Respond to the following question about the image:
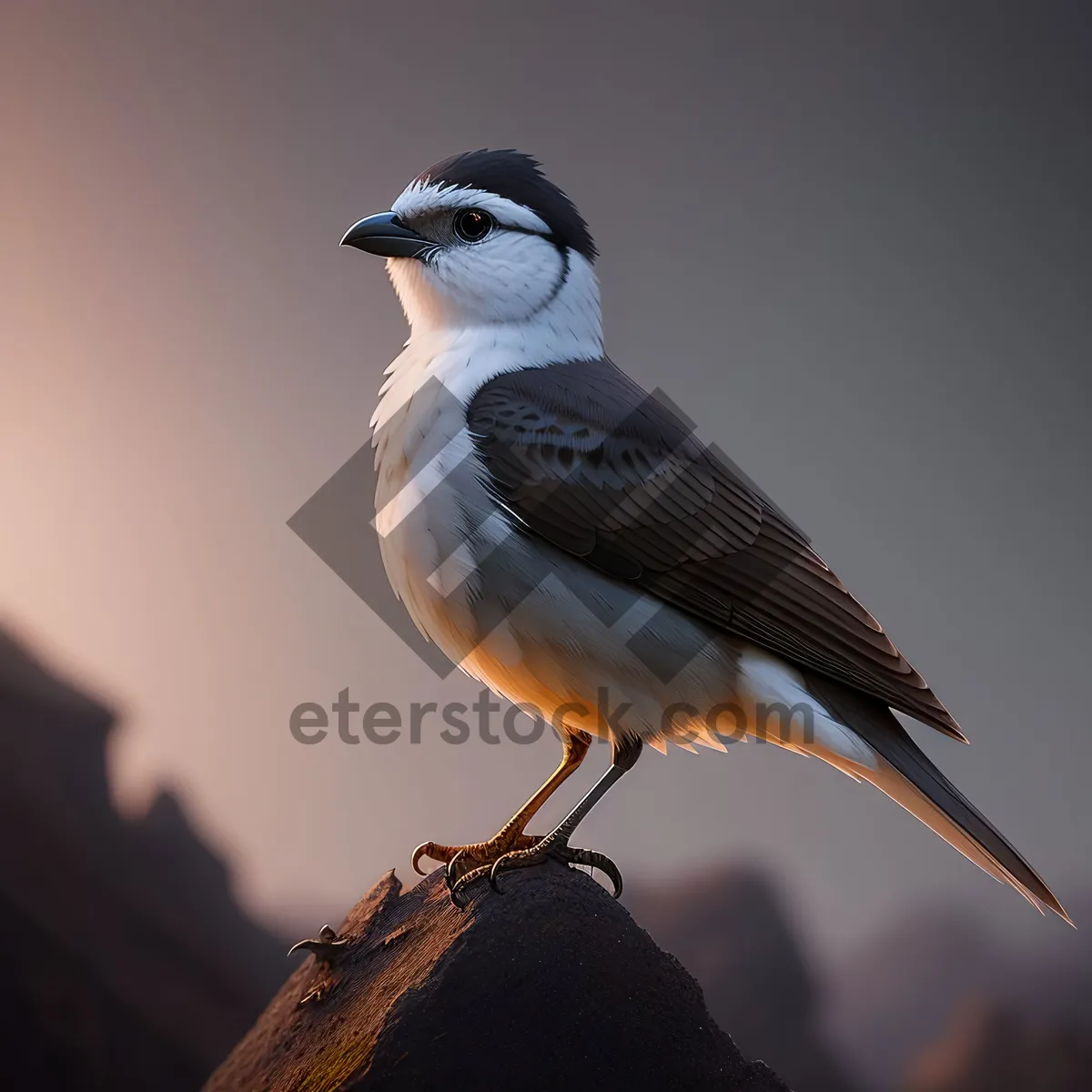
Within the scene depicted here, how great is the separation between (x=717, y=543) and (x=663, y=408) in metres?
0.59

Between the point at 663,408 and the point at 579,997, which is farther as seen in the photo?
the point at 663,408

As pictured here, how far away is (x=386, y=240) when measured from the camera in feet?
11.9

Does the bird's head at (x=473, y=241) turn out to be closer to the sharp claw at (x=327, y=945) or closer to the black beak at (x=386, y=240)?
the black beak at (x=386, y=240)

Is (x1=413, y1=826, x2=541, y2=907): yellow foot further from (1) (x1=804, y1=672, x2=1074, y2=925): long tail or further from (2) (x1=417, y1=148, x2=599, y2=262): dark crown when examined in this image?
(2) (x1=417, y1=148, x2=599, y2=262): dark crown

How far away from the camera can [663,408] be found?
368 centimetres

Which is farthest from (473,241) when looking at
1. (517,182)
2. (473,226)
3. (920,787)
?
(920,787)

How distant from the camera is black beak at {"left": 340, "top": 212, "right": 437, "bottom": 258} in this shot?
3.62 meters

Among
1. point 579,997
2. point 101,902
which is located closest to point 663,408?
point 579,997

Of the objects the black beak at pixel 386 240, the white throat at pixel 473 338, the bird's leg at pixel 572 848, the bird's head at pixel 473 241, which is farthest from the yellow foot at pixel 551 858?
the black beak at pixel 386 240

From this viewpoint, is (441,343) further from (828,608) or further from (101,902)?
(101,902)

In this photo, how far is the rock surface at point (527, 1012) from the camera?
285 centimetres

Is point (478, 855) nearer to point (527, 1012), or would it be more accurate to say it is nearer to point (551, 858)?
point (551, 858)

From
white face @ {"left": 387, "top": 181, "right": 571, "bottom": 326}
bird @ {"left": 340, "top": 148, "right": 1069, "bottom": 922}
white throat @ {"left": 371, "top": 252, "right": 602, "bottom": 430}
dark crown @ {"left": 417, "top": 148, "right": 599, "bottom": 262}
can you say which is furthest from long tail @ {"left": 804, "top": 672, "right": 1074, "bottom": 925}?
dark crown @ {"left": 417, "top": 148, "right": 599, "bottom": 262}

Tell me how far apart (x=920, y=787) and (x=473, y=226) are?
235 centimetres
